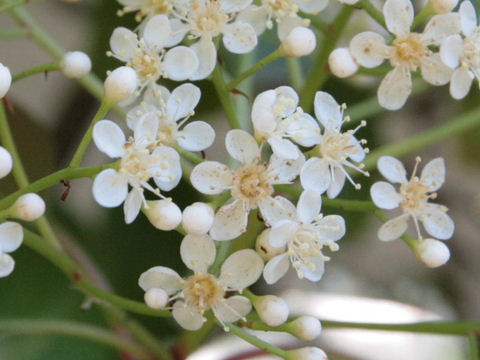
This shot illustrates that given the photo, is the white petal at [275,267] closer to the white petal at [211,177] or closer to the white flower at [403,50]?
the white petal at [211,177]

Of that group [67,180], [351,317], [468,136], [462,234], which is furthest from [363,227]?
[67,180]

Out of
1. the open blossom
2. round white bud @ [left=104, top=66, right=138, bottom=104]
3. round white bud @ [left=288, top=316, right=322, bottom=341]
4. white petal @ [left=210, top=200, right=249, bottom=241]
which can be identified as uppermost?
round white bud @ [left=104, top=66, right=138, bottom=104]

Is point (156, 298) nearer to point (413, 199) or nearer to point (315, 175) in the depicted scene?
point (315, 175)

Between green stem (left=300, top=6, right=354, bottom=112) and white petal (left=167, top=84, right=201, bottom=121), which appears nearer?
white petal (left=167, top=84, right=201, bottom=121)

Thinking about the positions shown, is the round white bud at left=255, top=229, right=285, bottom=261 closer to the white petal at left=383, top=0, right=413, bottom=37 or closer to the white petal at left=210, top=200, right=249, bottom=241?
the white petal at left=210, top=200, right=249, bottom=241

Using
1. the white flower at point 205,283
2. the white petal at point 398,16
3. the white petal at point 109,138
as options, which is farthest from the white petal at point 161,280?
the white petal at point 398,16

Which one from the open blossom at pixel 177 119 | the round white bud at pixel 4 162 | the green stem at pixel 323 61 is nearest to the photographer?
the round white bud at pixel 4 162

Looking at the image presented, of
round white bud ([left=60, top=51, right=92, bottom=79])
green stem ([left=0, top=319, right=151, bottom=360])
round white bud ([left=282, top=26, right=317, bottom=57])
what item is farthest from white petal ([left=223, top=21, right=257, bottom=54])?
green stem ([left=0, top=319, right=151, bottom=360])
